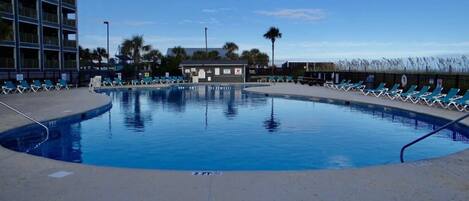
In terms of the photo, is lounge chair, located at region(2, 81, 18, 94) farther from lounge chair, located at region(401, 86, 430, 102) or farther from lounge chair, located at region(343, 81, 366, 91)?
lounge chair, located at region(401, 86, 430, 102)

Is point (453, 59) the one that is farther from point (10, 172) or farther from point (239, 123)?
point (10, 172)

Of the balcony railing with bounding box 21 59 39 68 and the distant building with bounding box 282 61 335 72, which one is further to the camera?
the distant building with bounding box 282 61 335 72

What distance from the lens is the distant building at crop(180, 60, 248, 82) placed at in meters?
43.9

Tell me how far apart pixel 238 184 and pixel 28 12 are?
1194 inches

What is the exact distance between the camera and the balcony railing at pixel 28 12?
30.0 m

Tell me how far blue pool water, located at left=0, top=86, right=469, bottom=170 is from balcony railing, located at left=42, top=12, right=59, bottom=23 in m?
20.4

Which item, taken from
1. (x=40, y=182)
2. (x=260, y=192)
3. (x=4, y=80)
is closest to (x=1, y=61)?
(x=4, y=80)

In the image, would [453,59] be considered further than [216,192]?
Yes

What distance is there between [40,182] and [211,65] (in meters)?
38.7

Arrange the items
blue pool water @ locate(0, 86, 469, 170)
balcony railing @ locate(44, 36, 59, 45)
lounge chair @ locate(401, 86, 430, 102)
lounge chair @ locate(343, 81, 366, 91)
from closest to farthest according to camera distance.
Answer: blue pool water @ locate(0, 86, 469, 170) < lounge chair @ locate(401, 86, 430, 102) < lounge chair @ locate(343, 81, 366, 91) < balcony railing @ locate(44, 36, 59, 45)

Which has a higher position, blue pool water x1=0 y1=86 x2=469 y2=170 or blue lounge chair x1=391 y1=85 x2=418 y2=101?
blue lounge chair x1=391 y1=85 x2=418 y2=101

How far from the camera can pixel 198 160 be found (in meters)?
8.71

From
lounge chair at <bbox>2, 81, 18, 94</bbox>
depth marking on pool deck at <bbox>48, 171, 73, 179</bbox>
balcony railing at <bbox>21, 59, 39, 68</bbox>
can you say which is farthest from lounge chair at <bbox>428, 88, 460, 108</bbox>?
balcony railing at <bbox>21, 59, 39, 68</bbox>

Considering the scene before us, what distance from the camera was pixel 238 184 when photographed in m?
5.45
